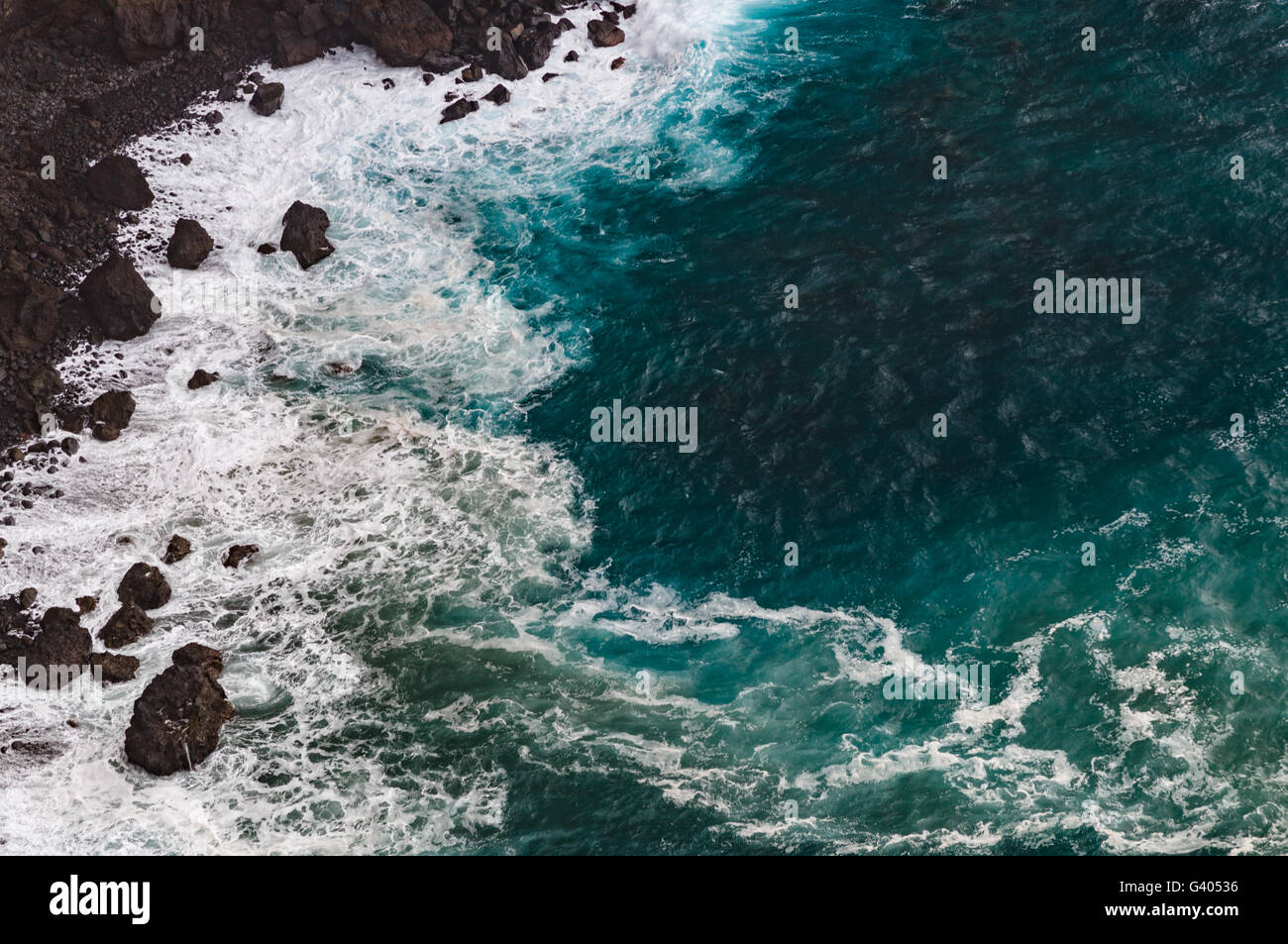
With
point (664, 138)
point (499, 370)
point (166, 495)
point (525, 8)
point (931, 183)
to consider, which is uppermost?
point (525, 8)

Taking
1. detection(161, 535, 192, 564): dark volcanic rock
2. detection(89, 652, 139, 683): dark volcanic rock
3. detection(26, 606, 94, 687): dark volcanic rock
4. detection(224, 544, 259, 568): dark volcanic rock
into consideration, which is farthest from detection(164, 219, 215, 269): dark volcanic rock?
detection(89, 652, 139, 683): dark volcanic rock

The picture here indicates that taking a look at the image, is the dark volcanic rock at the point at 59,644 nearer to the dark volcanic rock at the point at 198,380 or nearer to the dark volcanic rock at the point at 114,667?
the dark volcanic rock at the point at 114,667

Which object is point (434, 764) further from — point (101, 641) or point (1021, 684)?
point (1021, 684)

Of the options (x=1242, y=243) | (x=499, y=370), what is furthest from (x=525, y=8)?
(x=1242, y=243)

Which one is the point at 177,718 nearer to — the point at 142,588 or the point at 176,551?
the point at 142,588

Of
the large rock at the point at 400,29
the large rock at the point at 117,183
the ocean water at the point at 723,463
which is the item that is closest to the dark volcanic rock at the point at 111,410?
the ocean water at the point at 723,463

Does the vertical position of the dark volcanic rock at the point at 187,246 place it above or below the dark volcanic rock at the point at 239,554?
above

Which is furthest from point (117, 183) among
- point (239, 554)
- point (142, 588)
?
point (142, 588)
